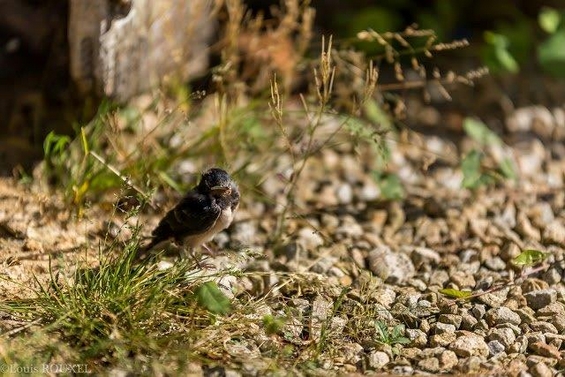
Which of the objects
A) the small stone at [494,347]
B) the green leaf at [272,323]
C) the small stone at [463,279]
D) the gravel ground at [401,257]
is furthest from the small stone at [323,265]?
the small stone at [494,347]

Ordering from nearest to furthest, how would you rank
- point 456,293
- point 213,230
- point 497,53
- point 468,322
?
point 468,322 < point 456,293 < point 213,230 < point 497,53

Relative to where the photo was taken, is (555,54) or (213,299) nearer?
(213,299)

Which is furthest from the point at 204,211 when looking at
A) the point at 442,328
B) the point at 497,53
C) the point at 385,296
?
the point at 497,53

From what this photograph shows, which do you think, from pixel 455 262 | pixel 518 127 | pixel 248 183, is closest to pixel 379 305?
pixel 455 262

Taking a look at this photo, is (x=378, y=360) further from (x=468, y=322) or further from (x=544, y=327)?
(x=544, y=327)

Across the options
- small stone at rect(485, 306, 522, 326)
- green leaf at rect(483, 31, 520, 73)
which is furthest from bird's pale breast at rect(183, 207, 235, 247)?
green leaf at rect(483, 31, 520, 73)

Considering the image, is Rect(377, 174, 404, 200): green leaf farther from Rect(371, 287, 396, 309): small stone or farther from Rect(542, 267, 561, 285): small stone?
Rect(542, 267, 561, 285): small stone
